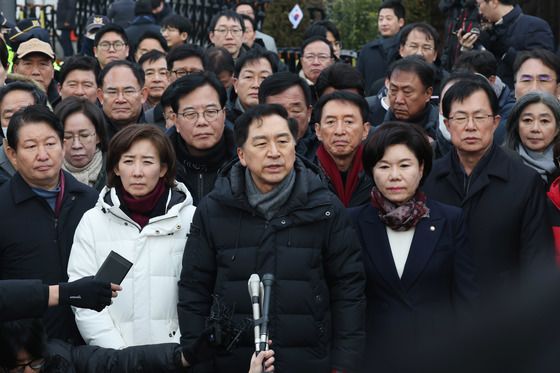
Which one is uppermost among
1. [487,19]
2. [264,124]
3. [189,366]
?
[487,19]

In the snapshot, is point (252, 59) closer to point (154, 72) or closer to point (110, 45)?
point (154, 72)

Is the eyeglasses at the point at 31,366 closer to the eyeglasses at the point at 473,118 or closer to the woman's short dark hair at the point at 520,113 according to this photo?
the eyeglasses at the point at 473,118

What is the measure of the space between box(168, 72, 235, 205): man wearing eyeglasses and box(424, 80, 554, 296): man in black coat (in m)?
1.30

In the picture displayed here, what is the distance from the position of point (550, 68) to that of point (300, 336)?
381 cm

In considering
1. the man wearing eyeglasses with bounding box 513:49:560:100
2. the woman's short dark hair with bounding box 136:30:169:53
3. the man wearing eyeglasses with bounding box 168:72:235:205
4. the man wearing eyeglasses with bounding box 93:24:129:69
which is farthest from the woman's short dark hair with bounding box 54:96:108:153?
the woman's short dark hair with bounding box 136:30:169:53

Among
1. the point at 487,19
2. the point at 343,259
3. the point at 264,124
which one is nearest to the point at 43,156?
the point at 264,124

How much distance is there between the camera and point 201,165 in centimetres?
674

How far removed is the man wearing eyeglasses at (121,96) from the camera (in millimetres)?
8164

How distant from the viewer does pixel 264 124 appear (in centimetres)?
575

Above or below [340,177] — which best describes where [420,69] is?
above

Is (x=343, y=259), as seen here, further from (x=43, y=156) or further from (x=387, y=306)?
(x=43, y=156)

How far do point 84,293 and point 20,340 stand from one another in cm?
→ 55

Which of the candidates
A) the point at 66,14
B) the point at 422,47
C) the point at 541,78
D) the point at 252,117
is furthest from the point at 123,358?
the point at 66,14

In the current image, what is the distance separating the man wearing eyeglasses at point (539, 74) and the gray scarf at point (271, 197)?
3183 mm
